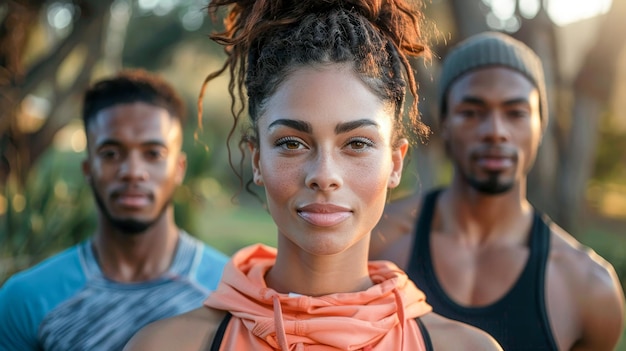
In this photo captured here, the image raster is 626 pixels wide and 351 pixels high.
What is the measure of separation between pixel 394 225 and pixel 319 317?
1.75 m

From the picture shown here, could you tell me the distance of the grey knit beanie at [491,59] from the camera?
389 centimetres

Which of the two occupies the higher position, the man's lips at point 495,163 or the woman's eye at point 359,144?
the woman's eye at point 359,144

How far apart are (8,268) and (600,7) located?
504cm

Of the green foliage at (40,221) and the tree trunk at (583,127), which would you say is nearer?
the green foliage at (40,221)

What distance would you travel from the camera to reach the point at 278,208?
90.2 inches

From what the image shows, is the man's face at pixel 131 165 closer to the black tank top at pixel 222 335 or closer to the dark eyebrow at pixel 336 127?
the black tank top at pixel 222 335

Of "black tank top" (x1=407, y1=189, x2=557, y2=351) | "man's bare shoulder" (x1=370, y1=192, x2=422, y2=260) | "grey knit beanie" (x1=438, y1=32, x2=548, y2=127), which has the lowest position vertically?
"black tank top" (x1=407, y1=189, x2=557, y2=351)

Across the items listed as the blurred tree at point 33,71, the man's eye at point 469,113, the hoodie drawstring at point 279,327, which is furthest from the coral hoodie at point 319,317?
the blurred tree at point 33,71

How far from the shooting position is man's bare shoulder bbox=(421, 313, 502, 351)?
2262 millimetres

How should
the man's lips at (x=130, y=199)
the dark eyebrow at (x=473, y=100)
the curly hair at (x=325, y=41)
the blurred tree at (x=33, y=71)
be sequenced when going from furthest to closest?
the blurred tree at (x=33, y=71), the dark eyebrow at (x=473, y=100), the man's lips at (x=130, y=199), the curly hair at (x=325, y=41)

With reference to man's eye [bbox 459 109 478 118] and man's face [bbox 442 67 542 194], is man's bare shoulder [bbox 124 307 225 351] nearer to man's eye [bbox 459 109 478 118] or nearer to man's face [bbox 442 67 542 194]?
man's face [bbox 442 67 542 194]

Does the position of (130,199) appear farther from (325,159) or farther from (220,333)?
(325,159)

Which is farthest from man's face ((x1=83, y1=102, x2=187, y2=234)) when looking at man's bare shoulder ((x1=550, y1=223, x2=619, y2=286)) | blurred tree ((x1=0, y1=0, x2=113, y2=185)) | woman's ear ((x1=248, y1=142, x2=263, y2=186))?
blurred tree ((x1=0, y1=0, x2=113, y2=185))

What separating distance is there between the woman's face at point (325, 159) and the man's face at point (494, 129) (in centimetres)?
150
